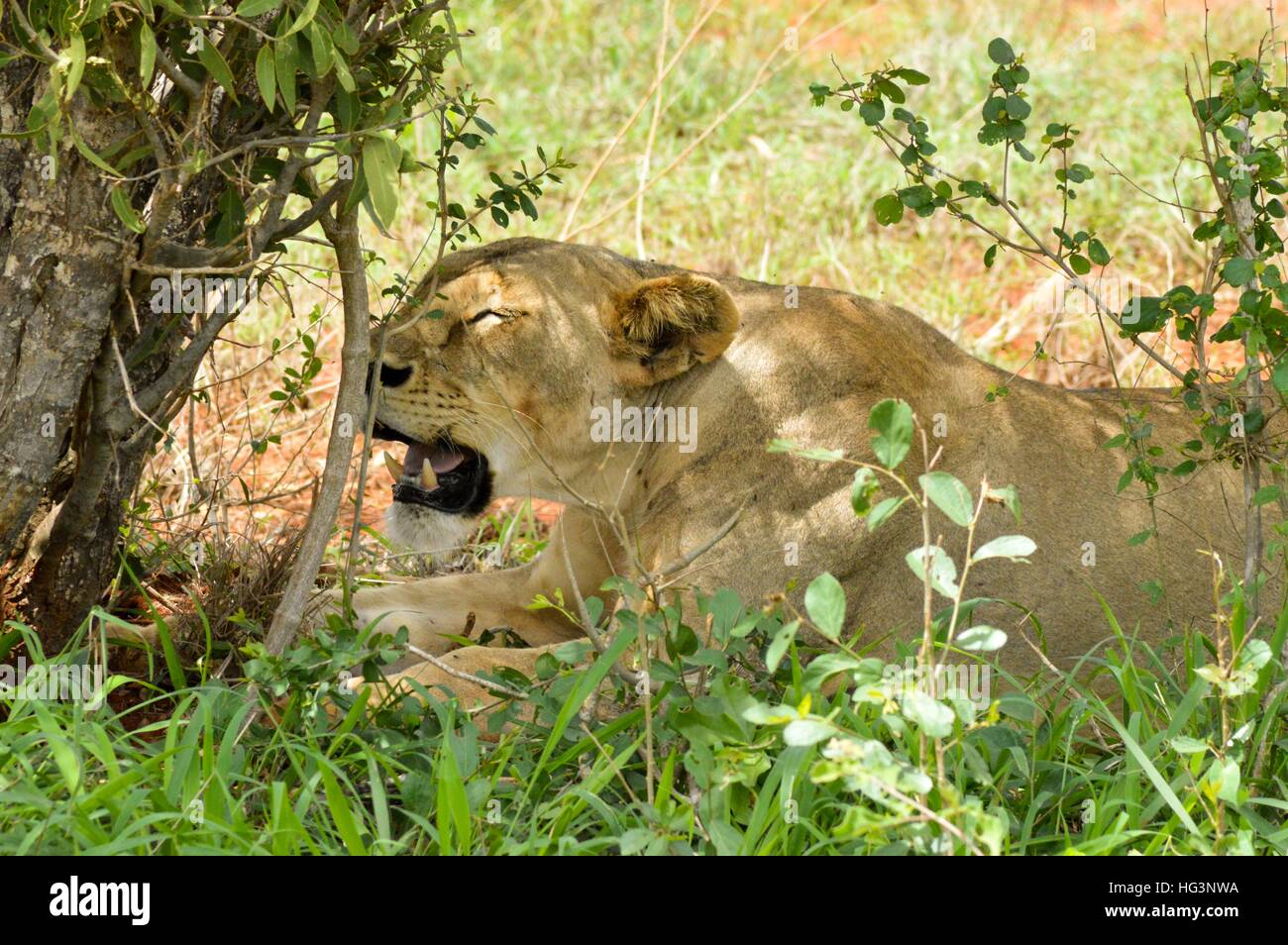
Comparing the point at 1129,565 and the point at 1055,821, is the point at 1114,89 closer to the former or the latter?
the point at 1129,565

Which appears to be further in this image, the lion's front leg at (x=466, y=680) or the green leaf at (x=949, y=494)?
the lion's front leg at (x=466, y=680)

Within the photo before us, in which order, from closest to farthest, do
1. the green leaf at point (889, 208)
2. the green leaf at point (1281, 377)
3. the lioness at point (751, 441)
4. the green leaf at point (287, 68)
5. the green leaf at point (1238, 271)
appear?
the green leaf at point (287, 68) < the green leaf at point (1281, 377) < the green leaf at point (1238, 271) < the green leaf at point (889, 208) < the lioness at point (751, 441)

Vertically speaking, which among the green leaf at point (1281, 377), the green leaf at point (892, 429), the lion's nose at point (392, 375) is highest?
the lion's nose at point (392, 375)

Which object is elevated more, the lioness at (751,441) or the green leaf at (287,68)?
the green leaf at (287,68)

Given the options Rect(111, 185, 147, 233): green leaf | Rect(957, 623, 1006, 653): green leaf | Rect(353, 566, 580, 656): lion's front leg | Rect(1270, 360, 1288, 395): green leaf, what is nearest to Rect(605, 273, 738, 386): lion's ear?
Rect(353, 566, 580, 656): lion's front leg

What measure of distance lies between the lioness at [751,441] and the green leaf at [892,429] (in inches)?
55.0

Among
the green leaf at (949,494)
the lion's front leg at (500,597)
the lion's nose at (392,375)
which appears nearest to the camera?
the green leaf at (949,494)

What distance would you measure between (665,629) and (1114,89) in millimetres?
7287

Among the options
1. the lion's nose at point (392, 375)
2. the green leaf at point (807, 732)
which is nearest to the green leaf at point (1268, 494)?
the green leaf at point (807, 732)

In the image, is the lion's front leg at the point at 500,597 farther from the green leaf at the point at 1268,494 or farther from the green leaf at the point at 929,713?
the green leaf at the point at 929,713

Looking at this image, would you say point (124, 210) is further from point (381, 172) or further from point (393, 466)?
point (393, 466)

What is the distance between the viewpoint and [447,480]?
4570 millimetres

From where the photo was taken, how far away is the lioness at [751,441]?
13.9ft

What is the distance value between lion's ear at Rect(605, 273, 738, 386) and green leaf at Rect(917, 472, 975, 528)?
5.08 ft
